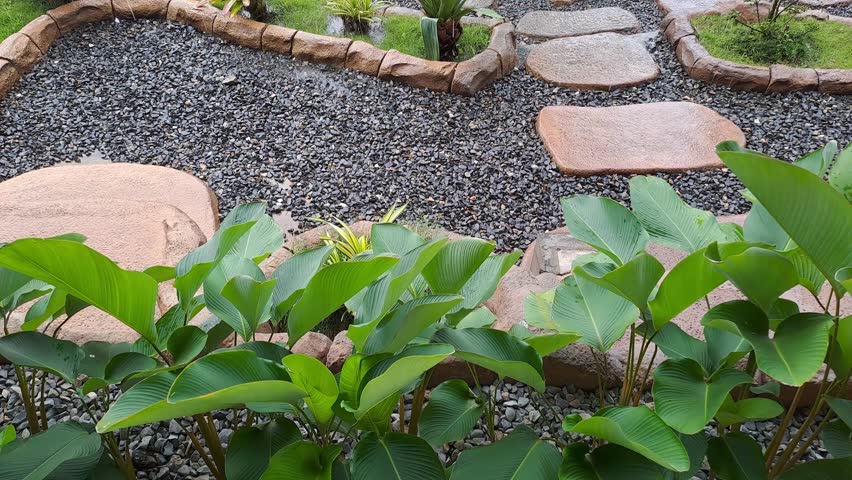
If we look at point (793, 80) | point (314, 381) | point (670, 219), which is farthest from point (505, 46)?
point (314, 381)

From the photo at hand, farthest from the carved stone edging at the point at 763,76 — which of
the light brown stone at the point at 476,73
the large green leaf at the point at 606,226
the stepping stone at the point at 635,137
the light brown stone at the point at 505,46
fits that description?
the large green leaf at the point at 606,226

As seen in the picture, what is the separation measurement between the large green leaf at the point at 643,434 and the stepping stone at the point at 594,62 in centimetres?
298

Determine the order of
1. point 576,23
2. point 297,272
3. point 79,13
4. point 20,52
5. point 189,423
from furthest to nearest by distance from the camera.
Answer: point 576,23, point 79,13, point 20,52, point 189,423, point 297,272

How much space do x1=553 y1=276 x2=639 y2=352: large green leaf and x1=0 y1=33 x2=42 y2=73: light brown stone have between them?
3.67m

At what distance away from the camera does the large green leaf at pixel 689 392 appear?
0.97m

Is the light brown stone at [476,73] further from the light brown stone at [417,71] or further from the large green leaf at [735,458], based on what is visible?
the large green leaf at [735,458]

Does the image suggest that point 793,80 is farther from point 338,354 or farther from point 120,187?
point 120,187

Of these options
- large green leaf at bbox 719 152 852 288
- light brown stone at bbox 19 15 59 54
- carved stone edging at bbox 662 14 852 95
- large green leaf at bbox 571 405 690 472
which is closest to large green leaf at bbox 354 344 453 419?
large green leaf at bbox 571 405 690 472

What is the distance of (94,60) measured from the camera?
3.94 m

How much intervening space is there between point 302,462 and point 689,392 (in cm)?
60

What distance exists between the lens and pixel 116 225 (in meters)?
2.42

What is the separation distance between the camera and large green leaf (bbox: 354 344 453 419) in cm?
85

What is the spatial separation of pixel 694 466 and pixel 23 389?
4.03 feet

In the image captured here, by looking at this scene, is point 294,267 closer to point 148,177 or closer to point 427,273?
point 427,273
